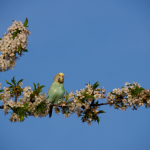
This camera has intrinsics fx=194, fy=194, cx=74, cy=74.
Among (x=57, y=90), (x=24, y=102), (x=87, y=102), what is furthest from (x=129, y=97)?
(x=57, y=90)

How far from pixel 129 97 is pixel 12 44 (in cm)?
387

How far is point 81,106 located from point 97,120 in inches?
27.0

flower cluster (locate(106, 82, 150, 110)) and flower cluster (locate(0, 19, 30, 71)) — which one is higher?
flower cluster (locate(0, 19, 30, 71))

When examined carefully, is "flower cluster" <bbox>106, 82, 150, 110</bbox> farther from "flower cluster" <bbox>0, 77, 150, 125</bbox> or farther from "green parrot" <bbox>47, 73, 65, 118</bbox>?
"green parrot" <bbox>47, 73, 65, 118</bbox>

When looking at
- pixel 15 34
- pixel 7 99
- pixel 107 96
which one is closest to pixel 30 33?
pixel 15 34

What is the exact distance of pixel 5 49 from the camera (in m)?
5.66

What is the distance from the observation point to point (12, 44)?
5.72 metres

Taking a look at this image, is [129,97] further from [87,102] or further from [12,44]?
[12,44]

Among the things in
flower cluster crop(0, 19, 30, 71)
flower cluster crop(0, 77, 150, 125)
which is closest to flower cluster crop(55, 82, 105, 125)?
flower cluster crop(0, 77, 150, 125)

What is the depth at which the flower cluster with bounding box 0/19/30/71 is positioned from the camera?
18.5ft

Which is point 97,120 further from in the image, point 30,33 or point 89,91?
point 30,33

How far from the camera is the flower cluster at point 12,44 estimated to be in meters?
5.65

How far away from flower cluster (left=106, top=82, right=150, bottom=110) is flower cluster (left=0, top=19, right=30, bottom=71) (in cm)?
312

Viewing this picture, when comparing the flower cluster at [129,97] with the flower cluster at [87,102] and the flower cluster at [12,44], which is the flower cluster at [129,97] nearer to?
the flower cluster at [87,102]
